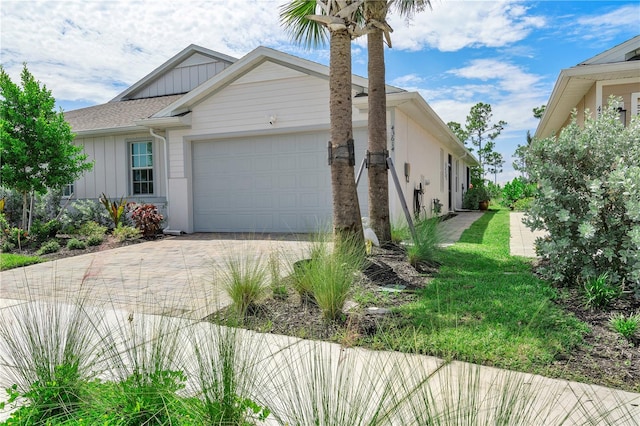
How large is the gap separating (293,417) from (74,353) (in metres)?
1.42

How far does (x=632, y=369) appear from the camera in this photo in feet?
8.87

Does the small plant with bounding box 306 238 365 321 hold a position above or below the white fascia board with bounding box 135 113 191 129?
below

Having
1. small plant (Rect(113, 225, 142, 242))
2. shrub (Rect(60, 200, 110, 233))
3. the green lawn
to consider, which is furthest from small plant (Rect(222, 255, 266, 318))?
shrub (Rect(60, 200, 110, 233))

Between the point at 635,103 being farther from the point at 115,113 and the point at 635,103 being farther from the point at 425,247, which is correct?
the point at 115,113

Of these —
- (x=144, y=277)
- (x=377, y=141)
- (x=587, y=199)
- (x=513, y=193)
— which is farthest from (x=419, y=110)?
(x=513, y=193)

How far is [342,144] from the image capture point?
5582mm

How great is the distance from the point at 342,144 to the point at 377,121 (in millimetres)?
1877

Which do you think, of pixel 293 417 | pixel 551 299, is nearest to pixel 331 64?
pixel 551 299

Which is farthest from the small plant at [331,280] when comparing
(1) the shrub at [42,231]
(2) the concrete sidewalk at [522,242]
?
(1) the shrub at [42,231]

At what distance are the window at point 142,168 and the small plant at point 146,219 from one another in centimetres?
229

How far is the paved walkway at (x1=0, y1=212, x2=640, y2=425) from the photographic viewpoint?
2.25 meters

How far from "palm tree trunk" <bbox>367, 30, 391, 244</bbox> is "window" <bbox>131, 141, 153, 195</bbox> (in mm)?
8079

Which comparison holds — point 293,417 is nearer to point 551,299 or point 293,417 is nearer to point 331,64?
point 551,299

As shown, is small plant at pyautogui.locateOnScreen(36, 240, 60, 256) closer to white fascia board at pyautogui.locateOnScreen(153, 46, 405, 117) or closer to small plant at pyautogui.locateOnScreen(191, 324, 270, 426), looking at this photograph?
white fascia board at pyautogui.locateOnScreen(153, 46, 405, 117)
